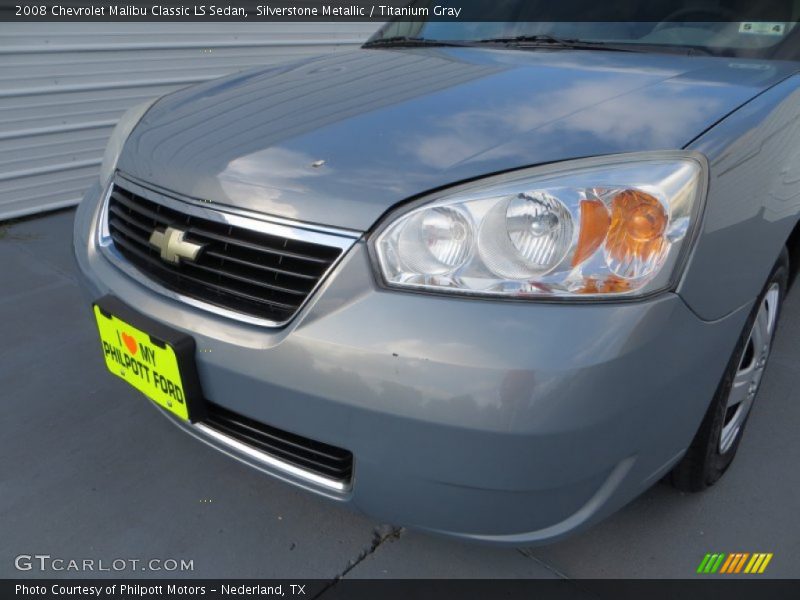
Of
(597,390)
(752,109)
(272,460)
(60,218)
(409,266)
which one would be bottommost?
(60,218)

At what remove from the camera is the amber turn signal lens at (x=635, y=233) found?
1.09m

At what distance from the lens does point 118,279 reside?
153cm

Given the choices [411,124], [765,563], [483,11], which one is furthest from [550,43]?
[765,563]

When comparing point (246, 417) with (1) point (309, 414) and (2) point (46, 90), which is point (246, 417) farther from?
(2) point (46, 90)

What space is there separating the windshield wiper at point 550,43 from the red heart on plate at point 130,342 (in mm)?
1455

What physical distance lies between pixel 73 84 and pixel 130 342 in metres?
3.33

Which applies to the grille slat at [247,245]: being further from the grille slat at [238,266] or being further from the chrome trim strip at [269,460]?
the chrome trim strip at [269,460]

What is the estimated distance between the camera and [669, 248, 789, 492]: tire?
4.73ft

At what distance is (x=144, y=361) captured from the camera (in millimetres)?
1419

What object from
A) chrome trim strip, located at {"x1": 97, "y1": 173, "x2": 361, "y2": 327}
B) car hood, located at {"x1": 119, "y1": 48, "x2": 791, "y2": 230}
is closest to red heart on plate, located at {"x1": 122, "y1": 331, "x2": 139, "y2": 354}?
chrome trim strip, located at {"x1": 97, "y1": 173, "x2": 361, "y2": 327}

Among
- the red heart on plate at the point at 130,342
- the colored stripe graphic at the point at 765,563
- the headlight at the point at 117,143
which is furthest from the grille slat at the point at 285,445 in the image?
the colored stripe graphic at the point at 765,563

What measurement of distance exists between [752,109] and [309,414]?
1.13 m

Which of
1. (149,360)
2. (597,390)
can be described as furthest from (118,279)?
(597,390)

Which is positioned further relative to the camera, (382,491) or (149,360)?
(149,360)
